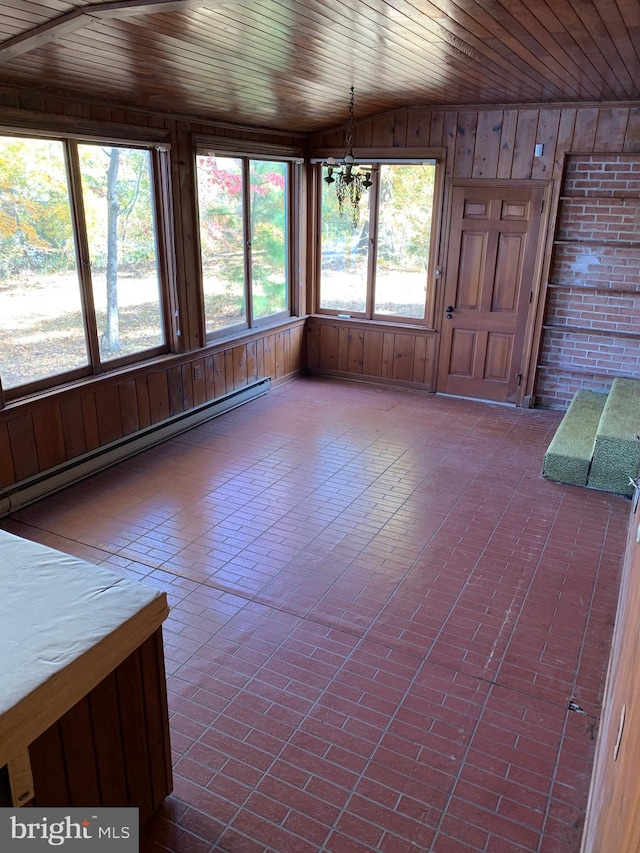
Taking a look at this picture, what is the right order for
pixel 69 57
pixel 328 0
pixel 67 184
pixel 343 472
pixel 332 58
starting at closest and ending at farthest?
pixel 328 0, pixel 69 57, pixel 332 58, pixel 67 184, pixel 343 472

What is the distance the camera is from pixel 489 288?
6.37 metres

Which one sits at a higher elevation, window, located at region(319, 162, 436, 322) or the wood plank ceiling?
the wood plank ceiling

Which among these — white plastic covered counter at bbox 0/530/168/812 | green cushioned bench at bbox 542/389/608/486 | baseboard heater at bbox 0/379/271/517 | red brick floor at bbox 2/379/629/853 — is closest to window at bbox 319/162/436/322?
baseboard heater at bbox 0/379/271/517

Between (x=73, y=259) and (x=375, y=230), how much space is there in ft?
11.1

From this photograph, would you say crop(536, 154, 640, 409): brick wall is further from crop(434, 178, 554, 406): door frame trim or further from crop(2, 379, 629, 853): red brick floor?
crop(2, 379, 629, 853): red brick floor

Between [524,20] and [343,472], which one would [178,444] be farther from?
[524,20]

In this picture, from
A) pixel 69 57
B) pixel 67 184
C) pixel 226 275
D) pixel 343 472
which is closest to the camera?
pixel 69 57

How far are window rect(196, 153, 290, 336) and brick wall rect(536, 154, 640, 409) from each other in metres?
2.84

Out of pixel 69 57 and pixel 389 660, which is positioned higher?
pixel 69 57

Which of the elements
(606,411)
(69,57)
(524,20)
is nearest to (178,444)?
(69,57)

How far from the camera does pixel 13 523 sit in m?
4.09

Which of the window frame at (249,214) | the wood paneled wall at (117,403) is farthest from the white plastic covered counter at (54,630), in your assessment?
the window frame at (249,214)

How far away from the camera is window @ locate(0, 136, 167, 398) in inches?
162

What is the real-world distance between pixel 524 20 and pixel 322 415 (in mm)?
3787
